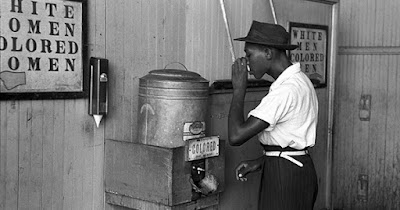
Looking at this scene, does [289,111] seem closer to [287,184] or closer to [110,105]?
[287,184]

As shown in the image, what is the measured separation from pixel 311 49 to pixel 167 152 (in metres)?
2.53

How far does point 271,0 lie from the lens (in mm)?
5129

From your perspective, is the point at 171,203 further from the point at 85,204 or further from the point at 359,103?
the point at 359,103

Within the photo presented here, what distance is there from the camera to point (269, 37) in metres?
→ 3.89

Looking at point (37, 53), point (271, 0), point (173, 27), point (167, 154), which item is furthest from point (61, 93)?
point (271, 0)

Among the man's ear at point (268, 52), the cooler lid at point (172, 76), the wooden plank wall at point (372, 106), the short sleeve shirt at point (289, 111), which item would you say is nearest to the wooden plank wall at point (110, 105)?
the cooler lid at point (172, 76)

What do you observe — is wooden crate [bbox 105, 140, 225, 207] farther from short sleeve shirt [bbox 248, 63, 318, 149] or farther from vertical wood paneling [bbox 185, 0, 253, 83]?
vertical wood paneling [bbox 185, 0, 253, 83]

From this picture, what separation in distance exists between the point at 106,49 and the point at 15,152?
0.93 meters

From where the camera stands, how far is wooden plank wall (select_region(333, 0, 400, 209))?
6633mm

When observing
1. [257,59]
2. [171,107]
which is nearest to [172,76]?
[171,107]

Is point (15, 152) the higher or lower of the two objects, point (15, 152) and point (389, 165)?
the higher

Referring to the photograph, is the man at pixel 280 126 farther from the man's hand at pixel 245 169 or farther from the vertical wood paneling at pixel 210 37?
the vertical wood paneling at pixel 210 37

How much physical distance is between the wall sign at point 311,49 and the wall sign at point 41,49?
234 centimetres

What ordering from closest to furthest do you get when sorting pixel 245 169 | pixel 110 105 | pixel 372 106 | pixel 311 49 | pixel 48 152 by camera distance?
1. pixel 48 152
2. pixel 110 105
3. pixel 245 169
4. pixel 311 49
5. pixel 372 106
